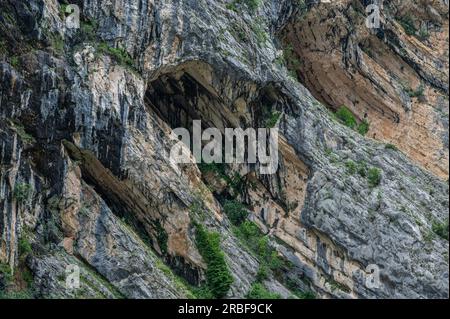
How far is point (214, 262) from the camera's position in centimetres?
2858

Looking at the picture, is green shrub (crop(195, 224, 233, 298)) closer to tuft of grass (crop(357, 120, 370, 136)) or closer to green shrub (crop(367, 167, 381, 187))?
green shrub (crop(367, 167, 381, 187))

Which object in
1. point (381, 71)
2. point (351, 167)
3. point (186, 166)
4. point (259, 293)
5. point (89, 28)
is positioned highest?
point (89, 28)

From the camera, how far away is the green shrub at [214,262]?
2834cm

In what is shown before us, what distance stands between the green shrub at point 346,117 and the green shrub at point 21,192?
46.0 feet

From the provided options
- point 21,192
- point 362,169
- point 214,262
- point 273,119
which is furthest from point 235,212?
point 21,192

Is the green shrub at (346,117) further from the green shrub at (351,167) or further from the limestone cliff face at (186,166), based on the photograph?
the green shrub at (351,167)

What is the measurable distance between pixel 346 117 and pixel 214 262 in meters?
10.1

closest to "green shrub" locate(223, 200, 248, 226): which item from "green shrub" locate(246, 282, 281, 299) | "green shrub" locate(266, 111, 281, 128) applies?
"green shrub" locate(246, 282, 281, 299)

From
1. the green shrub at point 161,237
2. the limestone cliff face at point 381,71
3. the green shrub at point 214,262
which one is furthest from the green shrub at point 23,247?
the limestone cliff face at point 381,71

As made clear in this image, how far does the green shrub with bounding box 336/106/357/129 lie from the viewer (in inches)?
1399

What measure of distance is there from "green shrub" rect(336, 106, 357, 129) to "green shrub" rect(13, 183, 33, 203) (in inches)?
552

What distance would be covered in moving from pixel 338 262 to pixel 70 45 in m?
11.5

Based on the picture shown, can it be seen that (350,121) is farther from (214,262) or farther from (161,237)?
(161,237)
